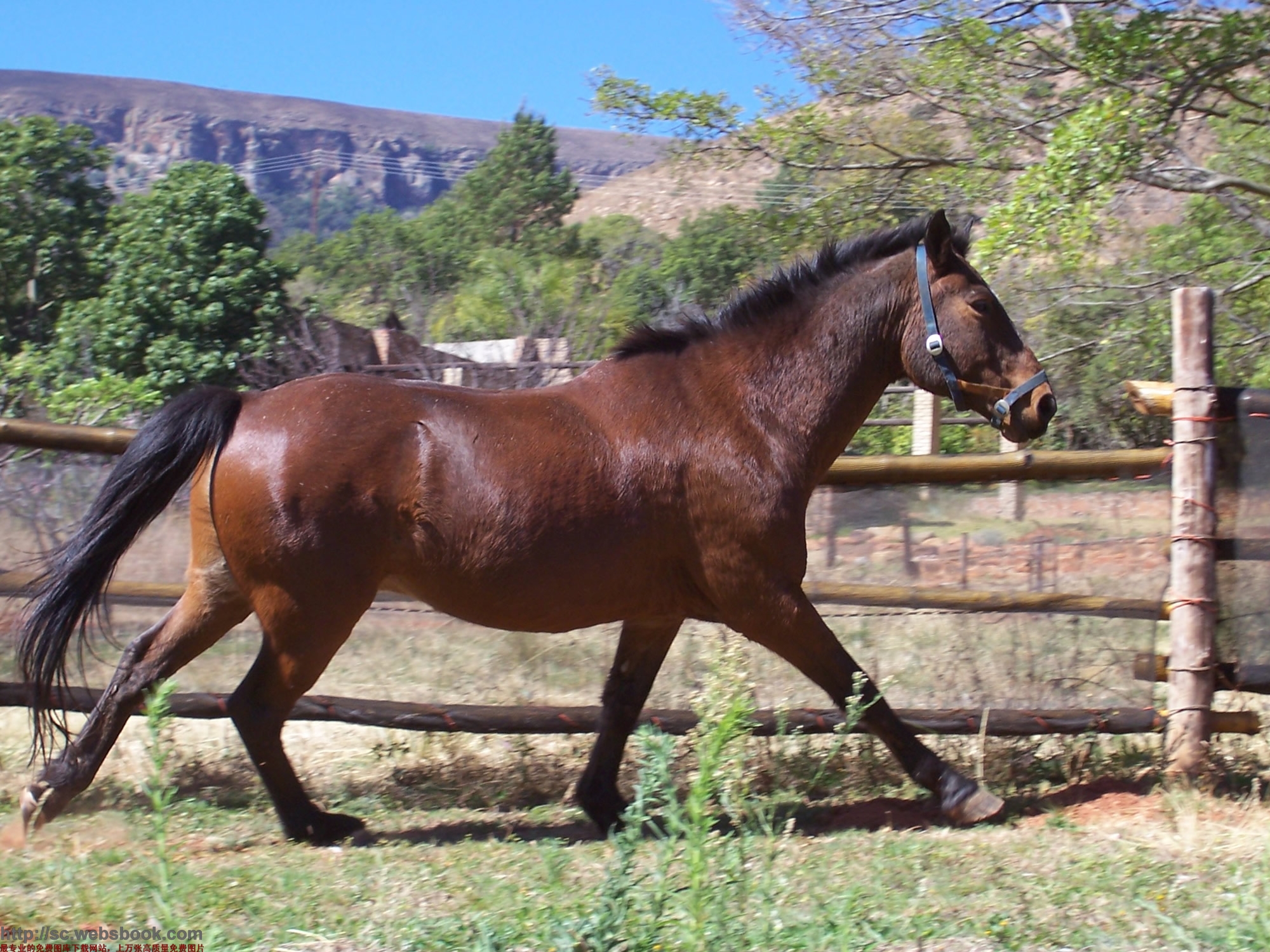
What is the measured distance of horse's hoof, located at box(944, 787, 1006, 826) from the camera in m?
4.42

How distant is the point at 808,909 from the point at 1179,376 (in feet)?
9.31

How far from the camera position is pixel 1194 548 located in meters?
4.81

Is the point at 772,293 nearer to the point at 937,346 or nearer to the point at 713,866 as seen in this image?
the point at 937,346

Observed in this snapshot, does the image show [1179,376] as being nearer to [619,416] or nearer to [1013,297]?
[619,416]

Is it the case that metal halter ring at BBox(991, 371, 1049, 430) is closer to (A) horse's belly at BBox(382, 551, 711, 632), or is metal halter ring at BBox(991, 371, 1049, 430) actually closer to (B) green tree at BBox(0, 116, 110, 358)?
(A) horse's belly at BBox(382, 551, 711, 632)

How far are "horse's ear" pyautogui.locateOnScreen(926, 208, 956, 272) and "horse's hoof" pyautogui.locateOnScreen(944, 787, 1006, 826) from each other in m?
2.05

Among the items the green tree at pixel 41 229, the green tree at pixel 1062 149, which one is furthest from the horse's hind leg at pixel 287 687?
the green tree at pixel 41 229

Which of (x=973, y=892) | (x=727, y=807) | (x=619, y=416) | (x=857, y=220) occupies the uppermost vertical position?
(x=857, y=220)

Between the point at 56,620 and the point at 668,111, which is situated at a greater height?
the point at 668,111

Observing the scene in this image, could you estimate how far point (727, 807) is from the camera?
9.82 ft

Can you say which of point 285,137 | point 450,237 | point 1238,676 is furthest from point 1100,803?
point 285,137

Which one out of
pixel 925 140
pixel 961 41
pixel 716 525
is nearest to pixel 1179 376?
pixel 716 525

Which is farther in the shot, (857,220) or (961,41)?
(857,220)

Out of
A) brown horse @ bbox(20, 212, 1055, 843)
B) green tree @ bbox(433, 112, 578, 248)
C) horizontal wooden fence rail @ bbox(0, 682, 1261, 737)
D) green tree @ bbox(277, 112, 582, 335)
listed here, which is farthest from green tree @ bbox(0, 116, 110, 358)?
green tree @ bbox(433, 112, 578, 248)
